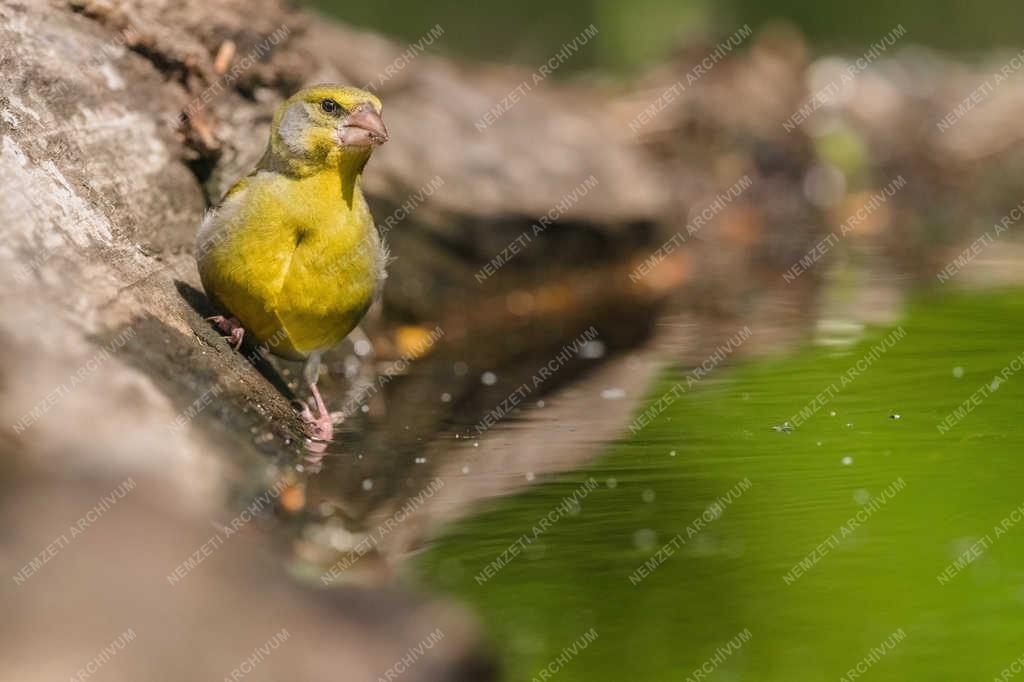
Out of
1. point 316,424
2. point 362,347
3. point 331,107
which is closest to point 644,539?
point 316,424

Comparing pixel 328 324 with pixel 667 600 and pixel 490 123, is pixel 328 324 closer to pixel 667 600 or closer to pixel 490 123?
pixel 667 600

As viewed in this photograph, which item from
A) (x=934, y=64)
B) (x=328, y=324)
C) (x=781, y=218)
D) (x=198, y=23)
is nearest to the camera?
(x=328, y=324)

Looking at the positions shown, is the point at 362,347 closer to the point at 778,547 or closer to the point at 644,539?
the point at 644,539

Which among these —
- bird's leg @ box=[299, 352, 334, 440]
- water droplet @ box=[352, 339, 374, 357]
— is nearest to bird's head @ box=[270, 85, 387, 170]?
bird's leg @ box=[299, 352, 334, 440]

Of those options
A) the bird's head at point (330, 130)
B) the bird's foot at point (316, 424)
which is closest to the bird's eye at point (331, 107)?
the bird's head at point (330, 130)

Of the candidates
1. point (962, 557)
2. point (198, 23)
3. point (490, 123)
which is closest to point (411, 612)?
point (962, 557)

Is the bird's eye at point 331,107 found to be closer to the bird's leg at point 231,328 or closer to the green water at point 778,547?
the bird's leg at point 231,328

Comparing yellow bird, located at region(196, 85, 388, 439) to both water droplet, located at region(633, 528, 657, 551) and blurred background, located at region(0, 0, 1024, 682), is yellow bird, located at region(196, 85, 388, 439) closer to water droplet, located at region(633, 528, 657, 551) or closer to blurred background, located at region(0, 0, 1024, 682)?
blurred background, located at region(0, 0, 1024, 682)
